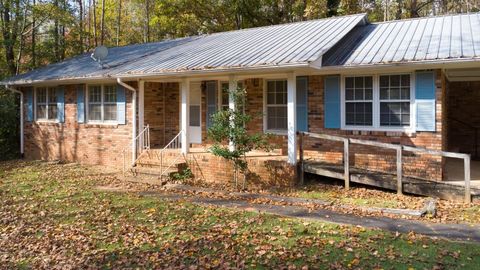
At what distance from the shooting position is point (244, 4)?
88.6 ft

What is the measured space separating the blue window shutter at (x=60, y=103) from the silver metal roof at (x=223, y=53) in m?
0.63

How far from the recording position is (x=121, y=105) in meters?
14.8

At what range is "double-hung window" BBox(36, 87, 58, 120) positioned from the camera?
17531mm

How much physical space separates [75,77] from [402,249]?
12244mm

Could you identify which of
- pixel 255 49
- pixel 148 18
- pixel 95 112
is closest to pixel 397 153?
pixel 255 49

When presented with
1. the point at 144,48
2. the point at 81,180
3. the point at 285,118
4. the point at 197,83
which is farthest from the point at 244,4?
the point at 81,180

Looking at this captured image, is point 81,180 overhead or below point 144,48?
below

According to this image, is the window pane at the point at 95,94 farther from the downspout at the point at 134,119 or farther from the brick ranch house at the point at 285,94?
the downspout at the point at 134,119

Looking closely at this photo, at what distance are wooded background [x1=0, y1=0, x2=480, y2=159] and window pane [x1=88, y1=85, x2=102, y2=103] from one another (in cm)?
554

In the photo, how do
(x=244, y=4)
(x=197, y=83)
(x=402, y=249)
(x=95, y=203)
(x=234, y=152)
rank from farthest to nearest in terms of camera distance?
(x=244, y=4)
(x=197, y=83)
(x=234, y=152)
(x=95, y=203)
(x=402, y=249)

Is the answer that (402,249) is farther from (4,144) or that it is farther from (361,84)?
(4,144)

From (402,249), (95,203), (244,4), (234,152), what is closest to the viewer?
(402,249)

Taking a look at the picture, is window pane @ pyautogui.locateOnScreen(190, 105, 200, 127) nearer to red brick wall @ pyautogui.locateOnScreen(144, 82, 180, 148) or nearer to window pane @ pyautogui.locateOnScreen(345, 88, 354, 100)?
red brick wall @ pyautogui.locateOnScreen(144, 82, 180, 148)

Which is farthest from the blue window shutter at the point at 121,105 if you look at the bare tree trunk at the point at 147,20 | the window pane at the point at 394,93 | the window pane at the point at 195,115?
the bare tree trunk at the point at 147,20
